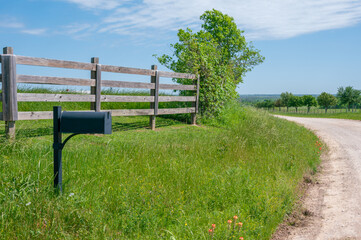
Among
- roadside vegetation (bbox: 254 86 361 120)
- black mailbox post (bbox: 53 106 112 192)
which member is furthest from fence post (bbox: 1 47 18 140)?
roadside vegetation (bbox: 254 86 361 120)

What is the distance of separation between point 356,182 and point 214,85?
27.8ft

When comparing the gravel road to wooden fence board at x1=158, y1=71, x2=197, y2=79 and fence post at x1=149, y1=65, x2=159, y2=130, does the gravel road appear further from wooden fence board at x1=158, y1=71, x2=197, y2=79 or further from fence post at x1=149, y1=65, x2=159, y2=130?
wooden fence board at x1=158, y1=71, x2=197, y2=79

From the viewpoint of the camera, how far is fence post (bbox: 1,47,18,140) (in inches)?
317

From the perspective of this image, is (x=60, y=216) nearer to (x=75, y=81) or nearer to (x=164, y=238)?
(x=164, y=238)

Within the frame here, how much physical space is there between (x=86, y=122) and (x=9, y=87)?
585 cm

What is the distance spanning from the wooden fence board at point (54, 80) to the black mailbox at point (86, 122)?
571 cm

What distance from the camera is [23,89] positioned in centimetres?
1393

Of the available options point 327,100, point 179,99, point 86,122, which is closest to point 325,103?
point 327,100

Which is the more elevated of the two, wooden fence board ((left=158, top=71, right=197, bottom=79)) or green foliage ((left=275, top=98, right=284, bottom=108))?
wooden fence board ((left=158, top=71, right=197, bottom=79))

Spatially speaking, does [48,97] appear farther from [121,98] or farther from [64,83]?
[121,98]

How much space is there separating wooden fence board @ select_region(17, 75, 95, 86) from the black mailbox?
5.71m

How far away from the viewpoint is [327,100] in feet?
250

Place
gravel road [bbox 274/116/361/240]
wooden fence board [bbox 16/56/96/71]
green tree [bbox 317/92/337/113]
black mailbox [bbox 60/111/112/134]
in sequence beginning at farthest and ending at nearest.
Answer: green tree [bbox 317/92/337/113]
wooden fence board [bbox 16/56/96/71]
gravel road [bbox 274/116/361/240]
black mailbox [bbox 60/111/112/134]

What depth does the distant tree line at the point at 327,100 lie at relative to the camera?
212ft
